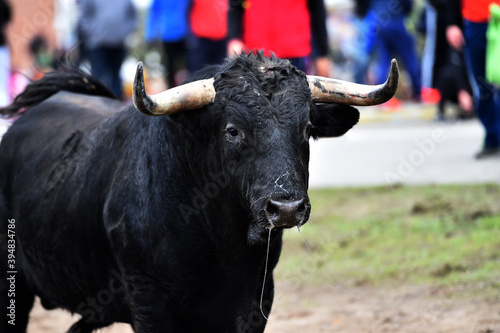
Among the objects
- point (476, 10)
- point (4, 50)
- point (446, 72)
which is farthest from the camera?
point (446, 72)

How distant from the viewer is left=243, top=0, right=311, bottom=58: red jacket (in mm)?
8047

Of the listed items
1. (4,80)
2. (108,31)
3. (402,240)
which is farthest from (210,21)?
(402,240)

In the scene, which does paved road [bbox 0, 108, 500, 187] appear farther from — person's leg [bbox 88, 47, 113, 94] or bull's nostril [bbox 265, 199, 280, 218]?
bull's nostril [bbox 265, 199, 280, 218]

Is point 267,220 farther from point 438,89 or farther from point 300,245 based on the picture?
point 438,89

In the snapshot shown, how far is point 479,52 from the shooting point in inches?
371

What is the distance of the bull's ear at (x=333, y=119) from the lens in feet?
14.8

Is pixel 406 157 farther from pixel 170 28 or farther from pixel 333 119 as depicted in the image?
pixel 333 119

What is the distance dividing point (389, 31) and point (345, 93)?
984cm

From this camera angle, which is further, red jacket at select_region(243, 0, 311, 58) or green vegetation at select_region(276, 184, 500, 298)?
red jacket at select_region(243, 0, 311, 58)

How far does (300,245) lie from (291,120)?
4649 mm

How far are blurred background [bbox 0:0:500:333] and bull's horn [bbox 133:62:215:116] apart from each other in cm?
130

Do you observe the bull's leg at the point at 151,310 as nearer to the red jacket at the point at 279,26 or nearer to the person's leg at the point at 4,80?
the red jacket at the point at 279,26

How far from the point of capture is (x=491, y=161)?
977 cm

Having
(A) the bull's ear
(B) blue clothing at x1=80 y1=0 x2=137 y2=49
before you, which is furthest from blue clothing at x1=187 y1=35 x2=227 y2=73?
(A) the bull's ear
